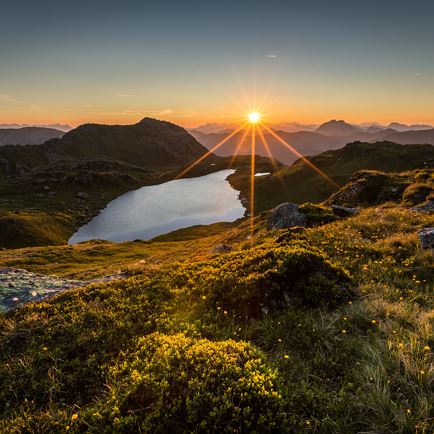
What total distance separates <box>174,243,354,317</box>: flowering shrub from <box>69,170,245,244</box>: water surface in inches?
3774

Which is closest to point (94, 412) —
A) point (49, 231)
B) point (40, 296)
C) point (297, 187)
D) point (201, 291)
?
point (201, 291)

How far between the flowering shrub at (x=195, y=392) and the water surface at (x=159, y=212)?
9972 cm

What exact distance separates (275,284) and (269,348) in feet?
8.04

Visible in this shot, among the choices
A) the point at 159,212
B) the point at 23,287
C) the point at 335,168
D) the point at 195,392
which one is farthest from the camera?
the point at 159,212

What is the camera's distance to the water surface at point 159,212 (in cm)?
11200

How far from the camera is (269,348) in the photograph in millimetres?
7895

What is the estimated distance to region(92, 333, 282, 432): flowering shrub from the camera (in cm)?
516

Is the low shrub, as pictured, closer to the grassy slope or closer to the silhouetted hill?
the grassy slope

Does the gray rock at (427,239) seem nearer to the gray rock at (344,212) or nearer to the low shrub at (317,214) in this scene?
the low shrub at (317,214)

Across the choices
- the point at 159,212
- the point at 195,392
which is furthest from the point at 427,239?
the point at 159,212

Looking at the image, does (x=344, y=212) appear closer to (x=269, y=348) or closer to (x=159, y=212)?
(x=269, y=348)

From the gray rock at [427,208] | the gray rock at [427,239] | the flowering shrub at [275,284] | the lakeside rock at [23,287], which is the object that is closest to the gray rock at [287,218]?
the gray rock at [427,208]

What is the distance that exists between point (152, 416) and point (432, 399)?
5.16 meters

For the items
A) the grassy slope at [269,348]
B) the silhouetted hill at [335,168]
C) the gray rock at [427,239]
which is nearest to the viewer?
the grassy slope at [269,348]
